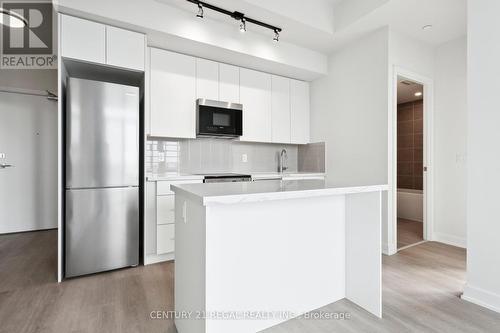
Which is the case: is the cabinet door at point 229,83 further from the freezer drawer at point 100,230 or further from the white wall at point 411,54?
the white wall at point 411,54

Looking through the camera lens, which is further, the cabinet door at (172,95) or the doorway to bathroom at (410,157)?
the doorway to bathroom at (410,157)

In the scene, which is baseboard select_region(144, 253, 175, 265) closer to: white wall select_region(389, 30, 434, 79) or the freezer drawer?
the freezer drawer

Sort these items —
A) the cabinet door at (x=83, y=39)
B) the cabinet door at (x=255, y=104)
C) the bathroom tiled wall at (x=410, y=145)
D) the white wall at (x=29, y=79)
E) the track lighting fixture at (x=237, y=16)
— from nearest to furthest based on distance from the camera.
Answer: the cabinet door at (x=83, y=39) < the track lighting fixture at (x=237, y=16) < the cabinet door at (x=255, y=104) < the white wall at (x=29, y=79) < the bathroom tiled wall at (x=410, y=145)

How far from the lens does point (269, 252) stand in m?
1.54

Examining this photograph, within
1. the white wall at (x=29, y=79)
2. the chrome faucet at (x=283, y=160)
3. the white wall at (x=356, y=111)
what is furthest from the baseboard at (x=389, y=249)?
the white wall at (x=29, y=79)

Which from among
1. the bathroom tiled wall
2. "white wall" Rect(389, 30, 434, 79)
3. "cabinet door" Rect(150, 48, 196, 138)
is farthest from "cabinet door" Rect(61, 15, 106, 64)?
the bathroom tiled wall

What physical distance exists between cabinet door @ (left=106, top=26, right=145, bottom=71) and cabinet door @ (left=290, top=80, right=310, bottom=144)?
227cm

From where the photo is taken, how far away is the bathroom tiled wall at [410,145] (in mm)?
5273

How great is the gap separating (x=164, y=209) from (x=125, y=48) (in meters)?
1.69

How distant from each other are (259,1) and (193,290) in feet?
8.71

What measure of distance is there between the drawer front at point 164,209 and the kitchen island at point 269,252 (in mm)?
1200

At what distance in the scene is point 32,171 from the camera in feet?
12.9

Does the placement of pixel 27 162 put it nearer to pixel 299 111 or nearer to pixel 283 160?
pixel 283 160

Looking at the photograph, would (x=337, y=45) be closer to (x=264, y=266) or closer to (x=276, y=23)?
(x=276, y=23)
